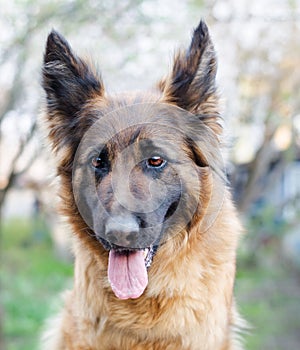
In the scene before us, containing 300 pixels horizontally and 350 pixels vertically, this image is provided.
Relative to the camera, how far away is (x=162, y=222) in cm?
365

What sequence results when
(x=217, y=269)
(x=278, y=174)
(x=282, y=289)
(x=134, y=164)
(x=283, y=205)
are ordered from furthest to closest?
(x=283, y=205) → (x=278, y=174) → (x=282, y=289) → (x=217, y=269) → (x=134, y=164)

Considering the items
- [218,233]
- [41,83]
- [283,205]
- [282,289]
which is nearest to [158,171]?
[218,233]

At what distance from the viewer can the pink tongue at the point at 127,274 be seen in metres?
3.58

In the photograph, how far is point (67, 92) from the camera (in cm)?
393

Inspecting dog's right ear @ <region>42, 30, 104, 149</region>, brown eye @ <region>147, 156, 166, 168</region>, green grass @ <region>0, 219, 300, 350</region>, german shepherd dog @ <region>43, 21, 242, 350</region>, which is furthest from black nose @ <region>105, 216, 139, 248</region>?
green grass @ <region>0, 219, 300, 350</region>

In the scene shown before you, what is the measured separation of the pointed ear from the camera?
3.68m

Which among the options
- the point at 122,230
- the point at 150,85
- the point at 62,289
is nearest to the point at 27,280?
the point at 62,289

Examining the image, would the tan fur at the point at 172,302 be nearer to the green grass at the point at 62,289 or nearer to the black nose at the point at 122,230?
the black nose at the point at 122,230

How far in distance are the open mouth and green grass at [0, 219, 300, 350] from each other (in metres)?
1.48

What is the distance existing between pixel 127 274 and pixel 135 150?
29.9 inches

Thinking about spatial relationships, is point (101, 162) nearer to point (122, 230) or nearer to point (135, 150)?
point (135, 150)

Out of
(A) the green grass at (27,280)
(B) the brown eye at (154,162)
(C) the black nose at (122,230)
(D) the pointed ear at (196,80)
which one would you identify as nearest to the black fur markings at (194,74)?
(D) the pointed ear at (196,80)

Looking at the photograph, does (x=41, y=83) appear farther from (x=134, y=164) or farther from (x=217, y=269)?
(x=217, y=269)

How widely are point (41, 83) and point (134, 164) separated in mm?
894
